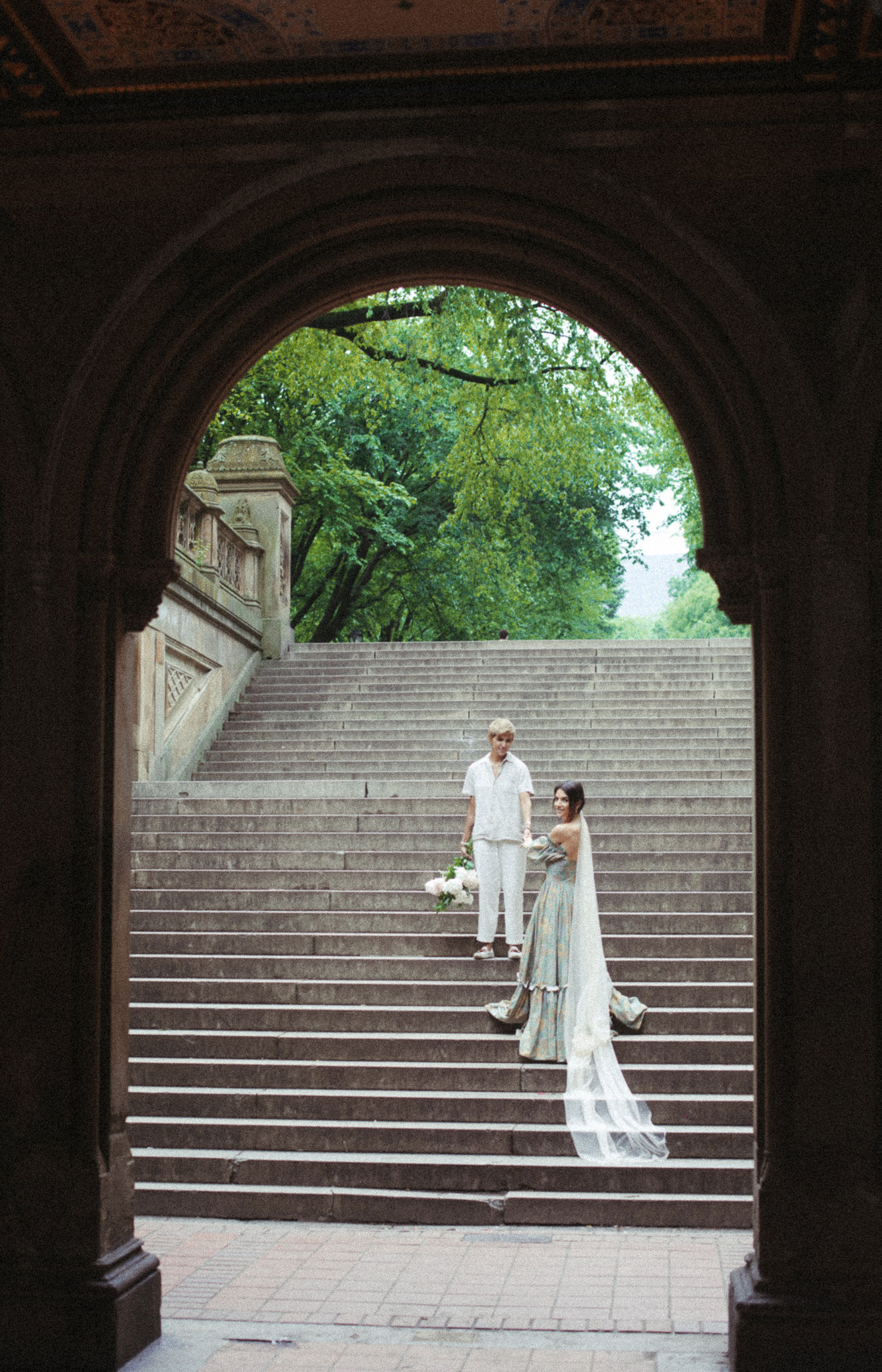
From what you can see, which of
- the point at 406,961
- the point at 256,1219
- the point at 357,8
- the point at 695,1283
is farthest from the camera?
the point at 406,961

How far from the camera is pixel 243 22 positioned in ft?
16.3

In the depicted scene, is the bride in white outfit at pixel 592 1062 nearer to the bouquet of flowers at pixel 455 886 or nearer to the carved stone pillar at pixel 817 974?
the bouquet of flowers at pixel 455 886

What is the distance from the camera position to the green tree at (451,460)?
16.0 m

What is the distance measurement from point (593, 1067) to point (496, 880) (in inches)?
71.3

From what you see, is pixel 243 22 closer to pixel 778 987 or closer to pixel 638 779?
pixel 778 987

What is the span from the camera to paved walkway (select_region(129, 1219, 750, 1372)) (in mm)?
5262

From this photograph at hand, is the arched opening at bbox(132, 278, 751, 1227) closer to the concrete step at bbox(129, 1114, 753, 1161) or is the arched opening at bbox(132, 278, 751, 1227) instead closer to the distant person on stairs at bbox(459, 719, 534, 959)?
the concrete step at bbox(129, 1114, 753, 1161)

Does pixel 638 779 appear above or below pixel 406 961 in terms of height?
above

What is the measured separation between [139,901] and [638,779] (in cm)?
521

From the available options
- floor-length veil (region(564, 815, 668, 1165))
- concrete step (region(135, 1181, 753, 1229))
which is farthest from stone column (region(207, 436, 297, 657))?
concrete step (region(135, 1181, 753, 1229))

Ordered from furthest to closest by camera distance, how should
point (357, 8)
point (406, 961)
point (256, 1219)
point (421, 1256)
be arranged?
1. point (406, 961)
2. point (256, 1219)
3. point (421, 1256)
4. point (357, 8)

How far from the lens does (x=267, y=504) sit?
62.4 ft

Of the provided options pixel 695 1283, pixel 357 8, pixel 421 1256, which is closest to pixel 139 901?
pixel 421 1256

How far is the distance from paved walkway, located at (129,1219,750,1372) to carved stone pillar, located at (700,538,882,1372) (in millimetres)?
473
